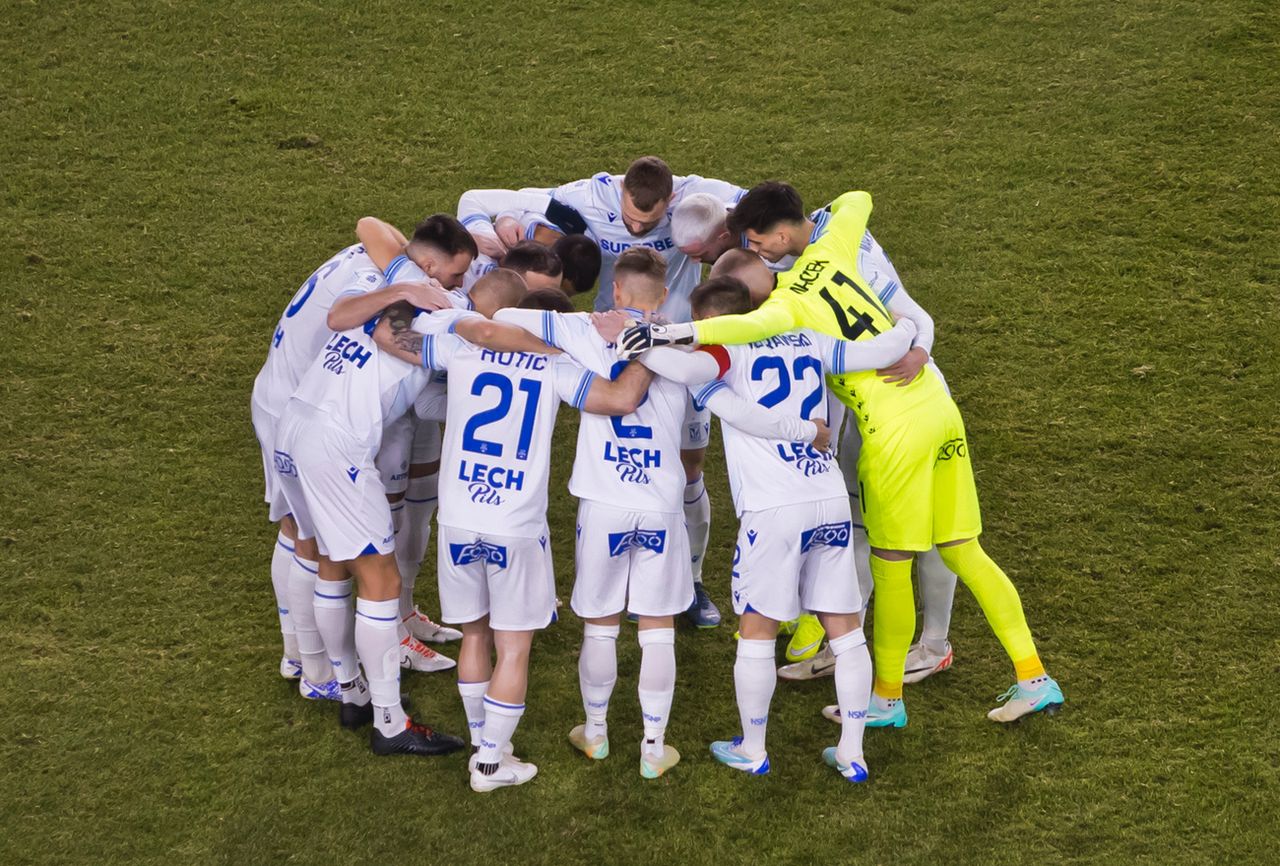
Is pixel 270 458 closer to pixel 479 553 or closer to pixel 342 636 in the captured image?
pixel 342 636

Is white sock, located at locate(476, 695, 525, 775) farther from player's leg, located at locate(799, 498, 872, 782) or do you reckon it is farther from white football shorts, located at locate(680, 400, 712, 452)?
white football shorts, located at locate(680, 400, 712, 452)

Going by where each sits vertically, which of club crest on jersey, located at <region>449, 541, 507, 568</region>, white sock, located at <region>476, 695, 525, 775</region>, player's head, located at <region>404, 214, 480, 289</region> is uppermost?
player's head, located at <region>404, 214, 480, 289</region>

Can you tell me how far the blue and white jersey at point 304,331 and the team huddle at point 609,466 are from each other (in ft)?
0.03

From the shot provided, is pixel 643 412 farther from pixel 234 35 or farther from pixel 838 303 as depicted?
pixel 234 35

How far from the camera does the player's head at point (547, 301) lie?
4.96 m

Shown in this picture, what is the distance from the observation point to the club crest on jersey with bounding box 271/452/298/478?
497 centimetres

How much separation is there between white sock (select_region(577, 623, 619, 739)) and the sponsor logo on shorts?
1.36m

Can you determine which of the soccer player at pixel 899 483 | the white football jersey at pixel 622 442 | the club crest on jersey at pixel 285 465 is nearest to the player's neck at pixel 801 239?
the soccer player at pixel 899 483

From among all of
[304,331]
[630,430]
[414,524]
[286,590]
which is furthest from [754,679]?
[304,331]

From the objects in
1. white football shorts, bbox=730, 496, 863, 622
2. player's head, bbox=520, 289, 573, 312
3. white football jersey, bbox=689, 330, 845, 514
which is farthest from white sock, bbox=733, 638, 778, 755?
player's head, bbox=520, 289, 573, 312

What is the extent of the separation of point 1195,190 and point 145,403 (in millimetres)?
6393

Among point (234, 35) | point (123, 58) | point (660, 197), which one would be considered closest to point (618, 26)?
point (234, 35)

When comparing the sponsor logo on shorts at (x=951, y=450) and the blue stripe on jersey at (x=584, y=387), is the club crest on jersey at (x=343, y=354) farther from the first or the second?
the sponsor logo on shorts at (x=951, y=450)

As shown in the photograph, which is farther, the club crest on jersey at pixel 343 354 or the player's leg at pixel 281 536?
the player's leg at pixel 281 536
